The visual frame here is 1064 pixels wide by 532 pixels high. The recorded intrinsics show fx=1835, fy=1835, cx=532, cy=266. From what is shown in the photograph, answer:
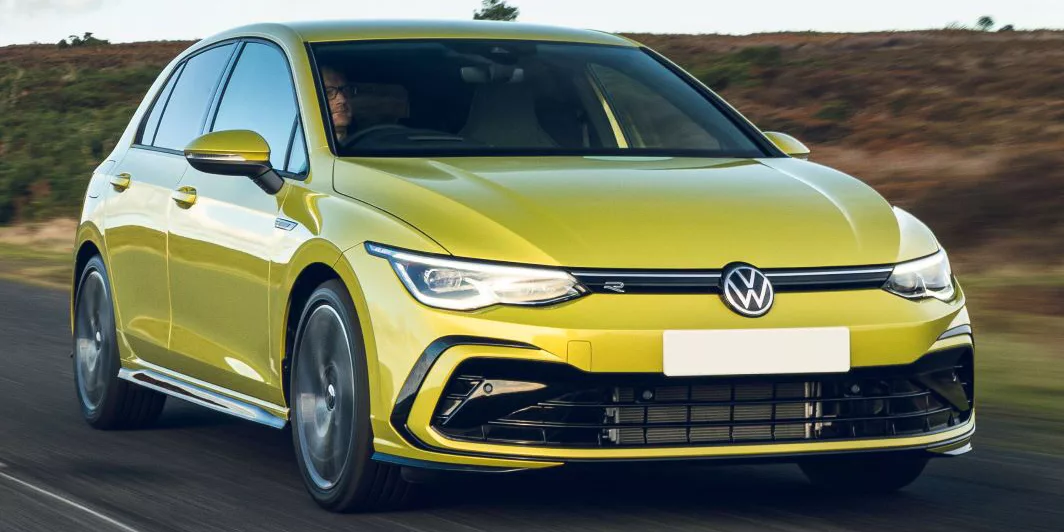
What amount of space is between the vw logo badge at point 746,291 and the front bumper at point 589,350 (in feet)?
0.09

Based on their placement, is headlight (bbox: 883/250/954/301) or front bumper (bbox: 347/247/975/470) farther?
headlight (bbox: 883/250/954/301)

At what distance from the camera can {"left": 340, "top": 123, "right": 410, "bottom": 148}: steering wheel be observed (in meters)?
5.79

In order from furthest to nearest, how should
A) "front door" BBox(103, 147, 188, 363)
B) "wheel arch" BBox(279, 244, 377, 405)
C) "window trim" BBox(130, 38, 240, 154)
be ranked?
1. "window trim" BBox(130, 38, 240, 154)
2. "front door" BBox(103, 147, 188, 363)
3. "wheel arch" BBox(279, 244, 377, 405)

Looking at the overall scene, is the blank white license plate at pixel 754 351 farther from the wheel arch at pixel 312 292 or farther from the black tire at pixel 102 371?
the black tire at pixel 102 371

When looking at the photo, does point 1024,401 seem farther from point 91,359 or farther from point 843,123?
point 843,123

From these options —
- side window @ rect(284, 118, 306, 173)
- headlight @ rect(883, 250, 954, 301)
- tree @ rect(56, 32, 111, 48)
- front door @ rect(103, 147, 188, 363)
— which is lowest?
tree @ rect(56, 32, 111, 48)

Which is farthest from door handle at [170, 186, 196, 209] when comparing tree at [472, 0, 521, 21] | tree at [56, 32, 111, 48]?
tree at [56, 32, 111, 48]

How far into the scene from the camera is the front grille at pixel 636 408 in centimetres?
473

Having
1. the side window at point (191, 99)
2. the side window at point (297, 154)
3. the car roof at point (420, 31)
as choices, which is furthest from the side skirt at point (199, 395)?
the car roof at point (420, 31)

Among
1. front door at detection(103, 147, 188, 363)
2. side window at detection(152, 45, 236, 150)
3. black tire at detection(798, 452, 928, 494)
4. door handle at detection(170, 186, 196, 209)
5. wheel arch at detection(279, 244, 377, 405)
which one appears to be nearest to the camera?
wheel arch at detection(279, 244, 377, 405)

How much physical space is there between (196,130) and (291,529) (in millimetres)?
2351

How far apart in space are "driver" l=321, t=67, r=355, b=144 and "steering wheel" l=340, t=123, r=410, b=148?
20mm

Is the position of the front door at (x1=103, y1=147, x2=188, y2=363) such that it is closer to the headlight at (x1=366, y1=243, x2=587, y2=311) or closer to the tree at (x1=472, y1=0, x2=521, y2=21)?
the headlight at (x1=366, y1=243, x2=587, y2=311)

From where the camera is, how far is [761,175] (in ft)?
18.4
